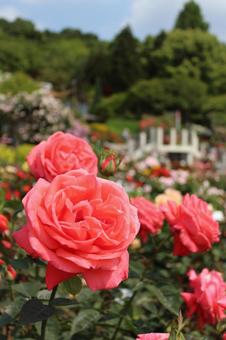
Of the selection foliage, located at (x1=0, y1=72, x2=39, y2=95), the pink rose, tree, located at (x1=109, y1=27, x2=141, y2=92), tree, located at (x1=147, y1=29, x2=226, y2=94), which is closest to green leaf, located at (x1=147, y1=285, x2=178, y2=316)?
the pink rose

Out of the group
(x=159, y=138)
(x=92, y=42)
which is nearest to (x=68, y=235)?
(x=159, y=138)

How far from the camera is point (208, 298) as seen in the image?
103cm

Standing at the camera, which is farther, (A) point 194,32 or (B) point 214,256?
(A) point 194,32

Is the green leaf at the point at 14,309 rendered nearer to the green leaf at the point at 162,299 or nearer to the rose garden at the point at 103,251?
the rose garden at the point at 103,251

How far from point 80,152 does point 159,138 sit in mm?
11112

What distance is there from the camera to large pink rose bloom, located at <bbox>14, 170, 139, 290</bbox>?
65 centimetres

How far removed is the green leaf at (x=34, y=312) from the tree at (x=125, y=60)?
29.1 metres

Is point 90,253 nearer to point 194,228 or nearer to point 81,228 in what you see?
point 81,228

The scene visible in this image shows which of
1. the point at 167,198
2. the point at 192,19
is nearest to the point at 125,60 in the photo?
the point at 192,19

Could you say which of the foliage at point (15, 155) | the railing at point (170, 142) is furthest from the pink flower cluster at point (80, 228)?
the railing at point (170, 142)

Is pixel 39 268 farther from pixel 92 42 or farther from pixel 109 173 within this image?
pixel 92 42

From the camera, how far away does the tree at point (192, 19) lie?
32.9 metres

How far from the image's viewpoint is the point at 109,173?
1.11 m

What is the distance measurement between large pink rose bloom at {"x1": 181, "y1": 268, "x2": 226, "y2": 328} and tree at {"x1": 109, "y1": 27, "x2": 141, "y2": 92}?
94.5 feet
